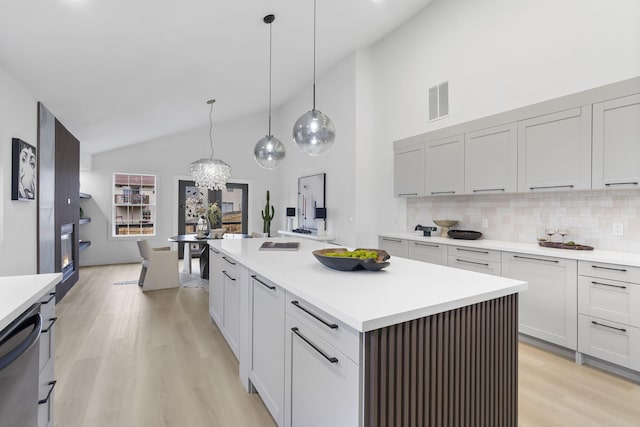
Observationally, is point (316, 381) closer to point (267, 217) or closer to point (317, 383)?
point (317, 383)

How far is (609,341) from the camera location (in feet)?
7.82

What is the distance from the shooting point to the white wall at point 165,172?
673 cm

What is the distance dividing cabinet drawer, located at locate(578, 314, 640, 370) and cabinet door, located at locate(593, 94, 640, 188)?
1048 mm

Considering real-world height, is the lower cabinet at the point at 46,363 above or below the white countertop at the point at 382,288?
below

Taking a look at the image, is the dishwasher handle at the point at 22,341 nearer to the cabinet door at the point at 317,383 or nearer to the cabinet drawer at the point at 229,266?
the cabinet door at the point at 317,383

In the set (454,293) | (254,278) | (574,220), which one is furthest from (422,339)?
(574,220)

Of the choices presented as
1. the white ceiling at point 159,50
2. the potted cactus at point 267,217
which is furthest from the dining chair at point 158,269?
the potted cactus at point 267,217

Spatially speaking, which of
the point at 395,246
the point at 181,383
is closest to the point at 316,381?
the point at 181,383

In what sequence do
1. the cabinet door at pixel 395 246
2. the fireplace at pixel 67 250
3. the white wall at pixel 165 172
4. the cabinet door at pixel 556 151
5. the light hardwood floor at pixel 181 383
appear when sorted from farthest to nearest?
the white wall at pixel 165 172 → the fireplace at pixel 67 250 → the cabinet door at pixel 395 246 → the cabinet door at pixel 556 151 → the light hardwood floor at pixel 181 383

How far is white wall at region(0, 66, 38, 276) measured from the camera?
2725 mm

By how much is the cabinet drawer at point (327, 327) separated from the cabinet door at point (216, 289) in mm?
1632

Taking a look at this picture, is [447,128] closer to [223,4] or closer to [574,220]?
[574,220]

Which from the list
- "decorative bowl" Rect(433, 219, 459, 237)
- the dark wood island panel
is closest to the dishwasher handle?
the dark wood island panel

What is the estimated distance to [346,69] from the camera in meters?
5.57
